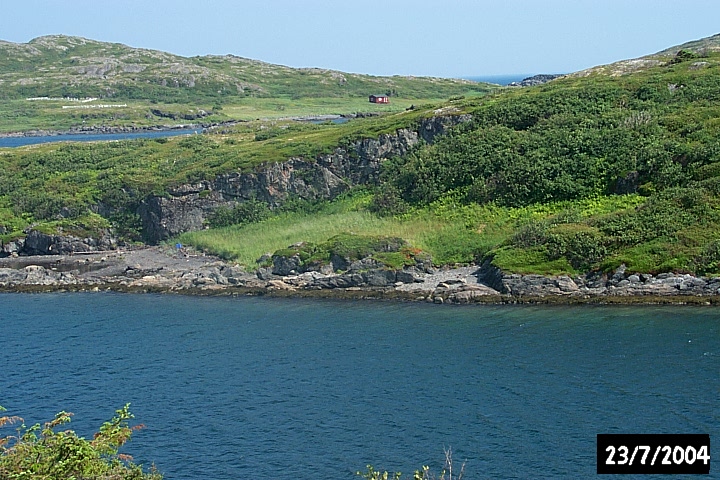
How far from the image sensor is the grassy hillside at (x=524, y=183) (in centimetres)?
7238

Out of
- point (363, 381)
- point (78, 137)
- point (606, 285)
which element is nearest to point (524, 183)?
point (606, 285)

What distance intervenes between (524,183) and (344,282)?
22.5 metres

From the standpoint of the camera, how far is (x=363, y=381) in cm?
5147

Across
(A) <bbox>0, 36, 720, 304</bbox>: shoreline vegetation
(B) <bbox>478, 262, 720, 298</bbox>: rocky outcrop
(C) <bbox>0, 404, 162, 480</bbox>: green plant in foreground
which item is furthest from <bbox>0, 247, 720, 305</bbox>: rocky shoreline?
(C) <bbox>0, 404, 162, 480</bbox>: green plant in foreground

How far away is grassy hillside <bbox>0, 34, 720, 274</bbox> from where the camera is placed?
2849 inches

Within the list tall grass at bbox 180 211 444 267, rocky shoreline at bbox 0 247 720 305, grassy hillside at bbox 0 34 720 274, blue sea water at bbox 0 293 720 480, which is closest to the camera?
blue sea water at bbox 0 293 720 480

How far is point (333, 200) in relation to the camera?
99438 millimetres

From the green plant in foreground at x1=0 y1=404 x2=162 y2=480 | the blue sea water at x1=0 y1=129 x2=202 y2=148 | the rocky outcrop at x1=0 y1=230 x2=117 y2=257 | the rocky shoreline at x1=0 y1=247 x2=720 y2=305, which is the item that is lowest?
the rocky shoreline at x1=0 y1=247 x2=720 y2=305

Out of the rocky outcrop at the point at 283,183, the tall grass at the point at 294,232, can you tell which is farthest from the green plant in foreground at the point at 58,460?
the rocky outcrop at the point at 283,183

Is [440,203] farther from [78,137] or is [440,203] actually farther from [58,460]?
[78,137]

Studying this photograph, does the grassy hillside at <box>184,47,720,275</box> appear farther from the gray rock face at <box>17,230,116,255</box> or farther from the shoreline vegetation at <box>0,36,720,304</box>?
the gray rock face at <box>17,230,116,255</box>

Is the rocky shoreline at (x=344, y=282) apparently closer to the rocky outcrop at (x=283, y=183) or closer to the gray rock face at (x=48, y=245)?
the gray rock face at (x=48, y=245)

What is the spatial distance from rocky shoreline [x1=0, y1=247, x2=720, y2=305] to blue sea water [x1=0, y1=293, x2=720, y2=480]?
2377mm

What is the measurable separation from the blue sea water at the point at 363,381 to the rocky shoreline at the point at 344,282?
2377mm
